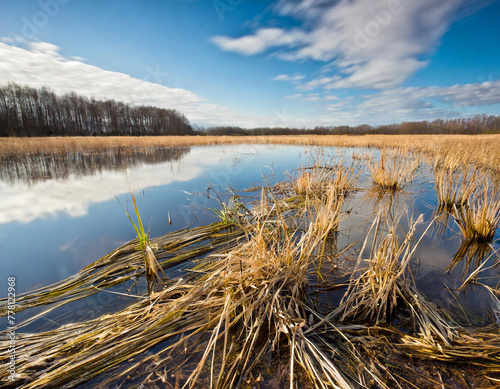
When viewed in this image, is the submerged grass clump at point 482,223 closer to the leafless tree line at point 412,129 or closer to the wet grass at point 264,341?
the wet grass at point 264,341

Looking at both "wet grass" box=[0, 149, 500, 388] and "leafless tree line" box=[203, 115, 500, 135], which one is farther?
"leafless tree line" box=[203, 115, 500, 135]

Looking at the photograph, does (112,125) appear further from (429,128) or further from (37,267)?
(429,128)

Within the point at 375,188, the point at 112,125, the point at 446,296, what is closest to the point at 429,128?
the point at 375,188

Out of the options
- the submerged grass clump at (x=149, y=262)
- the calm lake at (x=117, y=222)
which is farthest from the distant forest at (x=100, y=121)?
the submerged grass clump at (x=149, y=262)

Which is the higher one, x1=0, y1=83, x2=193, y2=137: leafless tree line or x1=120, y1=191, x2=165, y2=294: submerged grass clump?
x1=0, y1=83, x2=193, y2=137: leafless tree line

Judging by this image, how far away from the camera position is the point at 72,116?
43.3 metres

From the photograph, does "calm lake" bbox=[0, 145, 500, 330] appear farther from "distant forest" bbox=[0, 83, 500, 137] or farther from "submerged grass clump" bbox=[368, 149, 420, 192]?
"distant forest" bbox=[0, 83, 500, 137]

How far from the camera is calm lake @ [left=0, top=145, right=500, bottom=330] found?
2.10 meters

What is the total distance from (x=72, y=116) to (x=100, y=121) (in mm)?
4779

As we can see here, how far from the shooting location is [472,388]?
1.10m

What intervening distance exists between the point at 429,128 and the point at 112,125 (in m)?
73.3

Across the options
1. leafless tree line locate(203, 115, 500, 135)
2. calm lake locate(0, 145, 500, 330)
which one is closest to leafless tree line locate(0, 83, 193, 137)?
leafless tree line locate(203, 115, 500, 135)

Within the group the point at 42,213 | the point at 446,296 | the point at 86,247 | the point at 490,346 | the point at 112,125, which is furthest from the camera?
the point at 112,125

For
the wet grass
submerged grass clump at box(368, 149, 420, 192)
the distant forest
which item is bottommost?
the wet grass
